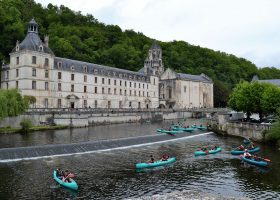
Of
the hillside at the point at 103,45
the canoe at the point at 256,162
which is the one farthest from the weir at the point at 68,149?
the hillside at the point at 103,45

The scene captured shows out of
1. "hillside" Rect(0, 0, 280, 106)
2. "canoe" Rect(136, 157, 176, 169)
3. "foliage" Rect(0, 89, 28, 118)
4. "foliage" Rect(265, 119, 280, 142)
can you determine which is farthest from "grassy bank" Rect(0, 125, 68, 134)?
"hillside" Rect(0, 0, 280, 106)

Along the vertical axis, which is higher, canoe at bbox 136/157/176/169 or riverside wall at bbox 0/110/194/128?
riverside wall at bbox 0/110/194/128

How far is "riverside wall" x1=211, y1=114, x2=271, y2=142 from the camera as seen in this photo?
42019mm

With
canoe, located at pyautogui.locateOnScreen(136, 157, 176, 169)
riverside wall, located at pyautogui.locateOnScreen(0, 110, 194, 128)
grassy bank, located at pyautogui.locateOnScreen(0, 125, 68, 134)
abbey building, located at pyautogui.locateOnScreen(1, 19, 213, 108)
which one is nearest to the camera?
canoe, located at pyautogui.locateOnScreen(136, 157, 176, 169)

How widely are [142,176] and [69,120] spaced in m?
35.6

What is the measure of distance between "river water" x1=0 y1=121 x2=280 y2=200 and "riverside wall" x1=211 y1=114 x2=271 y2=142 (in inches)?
272

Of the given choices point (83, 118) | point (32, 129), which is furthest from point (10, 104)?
point (83, 118)

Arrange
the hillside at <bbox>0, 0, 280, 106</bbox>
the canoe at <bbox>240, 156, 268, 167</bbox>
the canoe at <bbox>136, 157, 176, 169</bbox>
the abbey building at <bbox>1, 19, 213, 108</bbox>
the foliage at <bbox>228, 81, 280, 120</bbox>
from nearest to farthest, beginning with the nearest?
1. the canoe at <bbox>136, 157, 176, 169</bbox>
2. the canoe at <bbox>240, 156, 268, 167</bbox>
3. the foliage at <bbox>228, 81, 280, 120</bbox>
4. the abbey building at <bbox>1, 19, 213, 108</bbox>
5. the hillside at <bbox>0, 0, 280, 106</bbox>

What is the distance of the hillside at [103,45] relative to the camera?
86938 mm

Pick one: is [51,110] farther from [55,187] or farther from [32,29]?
[55,187]

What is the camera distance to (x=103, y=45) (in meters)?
121

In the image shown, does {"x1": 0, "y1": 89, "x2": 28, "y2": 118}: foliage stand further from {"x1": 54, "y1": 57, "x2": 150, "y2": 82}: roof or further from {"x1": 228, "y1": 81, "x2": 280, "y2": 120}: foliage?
{"x1": 228, "y1": 81, "x2": 280, "y2": 120}: foliage

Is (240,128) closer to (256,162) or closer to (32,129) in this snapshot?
(256,162)

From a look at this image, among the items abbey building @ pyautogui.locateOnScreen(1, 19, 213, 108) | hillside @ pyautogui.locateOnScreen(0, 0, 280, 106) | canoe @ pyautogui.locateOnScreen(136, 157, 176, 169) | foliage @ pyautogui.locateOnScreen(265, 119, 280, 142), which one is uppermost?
hillside @ pyautogui.locateOnScreen(0, 0, 280, 106)
